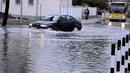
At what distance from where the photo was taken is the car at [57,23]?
30.2 metres

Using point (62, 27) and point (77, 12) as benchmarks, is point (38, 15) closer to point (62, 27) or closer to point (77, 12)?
point (77, 12)

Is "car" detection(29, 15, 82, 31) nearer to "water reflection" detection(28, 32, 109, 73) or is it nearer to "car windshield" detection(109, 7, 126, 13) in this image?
"water reflection" detection(28, 32, 109, 73)

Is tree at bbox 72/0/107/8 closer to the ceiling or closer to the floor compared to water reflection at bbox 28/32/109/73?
closer to the floor

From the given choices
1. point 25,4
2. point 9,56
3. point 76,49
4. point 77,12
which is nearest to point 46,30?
point 76,49

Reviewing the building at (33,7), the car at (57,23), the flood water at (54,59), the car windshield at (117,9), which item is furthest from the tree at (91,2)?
the flood water at (54,59)

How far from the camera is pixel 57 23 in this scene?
30859 mm

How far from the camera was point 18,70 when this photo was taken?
12.0 metres

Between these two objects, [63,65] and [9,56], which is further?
[9,56]

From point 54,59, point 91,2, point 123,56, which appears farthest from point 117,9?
point 123,56

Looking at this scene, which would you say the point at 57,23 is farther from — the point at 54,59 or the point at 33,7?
the point at 33,7

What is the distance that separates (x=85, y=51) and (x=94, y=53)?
27.5 inches

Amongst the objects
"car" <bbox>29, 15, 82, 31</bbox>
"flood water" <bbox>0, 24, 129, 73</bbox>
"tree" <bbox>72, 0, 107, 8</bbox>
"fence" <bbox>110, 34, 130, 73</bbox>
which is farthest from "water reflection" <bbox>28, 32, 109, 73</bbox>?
"tree" <bbox>72, 0, 107, 8</bbox>

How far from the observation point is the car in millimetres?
30250

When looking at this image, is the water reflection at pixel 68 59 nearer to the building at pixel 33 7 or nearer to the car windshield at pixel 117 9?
the building at pixel 33 7
